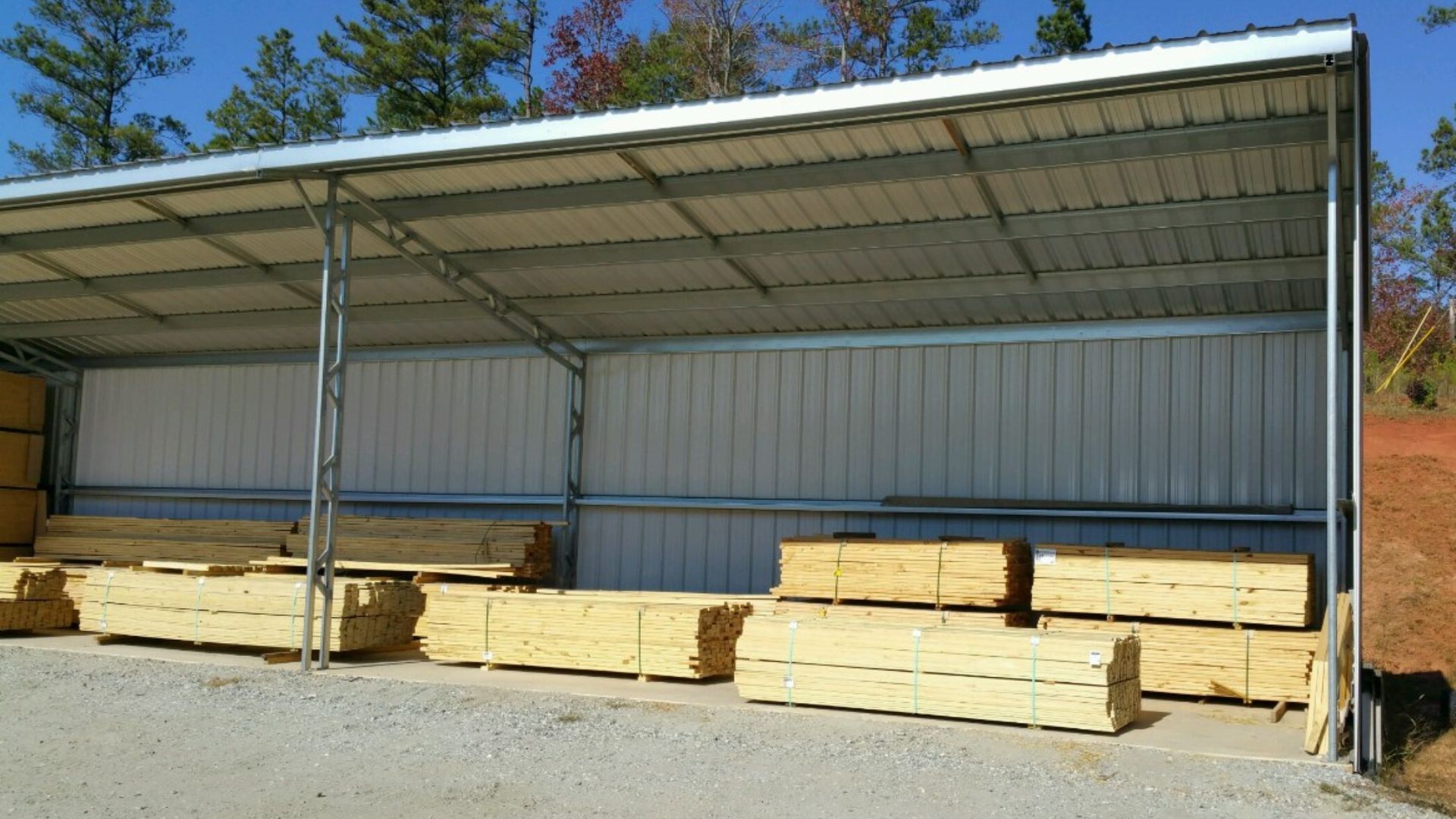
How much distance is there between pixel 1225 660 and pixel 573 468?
9301 millimetres

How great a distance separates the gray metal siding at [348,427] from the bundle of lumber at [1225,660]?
8.88 metres

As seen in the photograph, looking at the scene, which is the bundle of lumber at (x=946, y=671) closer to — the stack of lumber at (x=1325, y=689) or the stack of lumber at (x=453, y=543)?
the stack of lumber at (x=1325, y=689)

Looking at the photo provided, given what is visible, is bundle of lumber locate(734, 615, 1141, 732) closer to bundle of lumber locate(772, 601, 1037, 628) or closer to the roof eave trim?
bundle of lumber locate(772, 601, 1037, 628)

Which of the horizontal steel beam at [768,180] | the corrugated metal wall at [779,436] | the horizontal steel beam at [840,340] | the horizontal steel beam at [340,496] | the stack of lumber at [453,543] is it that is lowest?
the stack of lumber at [453,543]

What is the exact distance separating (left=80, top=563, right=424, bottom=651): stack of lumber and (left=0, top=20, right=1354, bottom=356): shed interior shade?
3.98 metres

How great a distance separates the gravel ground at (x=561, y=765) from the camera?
26.8 feet

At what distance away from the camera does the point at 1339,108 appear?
31.6 feet

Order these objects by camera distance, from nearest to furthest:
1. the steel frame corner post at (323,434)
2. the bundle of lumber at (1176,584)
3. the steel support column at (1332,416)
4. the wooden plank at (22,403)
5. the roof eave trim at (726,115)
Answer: the steel support column at (1332,416)
the roof eave trim at (726,115)
the bundle of lumber at (1176,584)
the steel frame corner post at (323,434)
the wooden plank at (22,403)

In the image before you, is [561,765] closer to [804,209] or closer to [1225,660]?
[804,209]

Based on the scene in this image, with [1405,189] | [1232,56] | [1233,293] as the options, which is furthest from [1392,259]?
[1232,56]

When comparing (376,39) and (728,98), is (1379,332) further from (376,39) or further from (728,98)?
(728,98)

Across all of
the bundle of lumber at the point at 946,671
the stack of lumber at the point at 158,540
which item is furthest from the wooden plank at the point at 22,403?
the bundle of lumber at the point at 946,671

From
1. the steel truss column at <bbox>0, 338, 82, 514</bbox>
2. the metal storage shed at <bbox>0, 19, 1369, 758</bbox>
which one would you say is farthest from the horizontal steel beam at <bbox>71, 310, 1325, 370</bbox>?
the steel truss column at <bbox>0, 338, 82, 514</bbox>

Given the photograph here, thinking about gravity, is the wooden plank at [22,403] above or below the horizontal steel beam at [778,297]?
below
